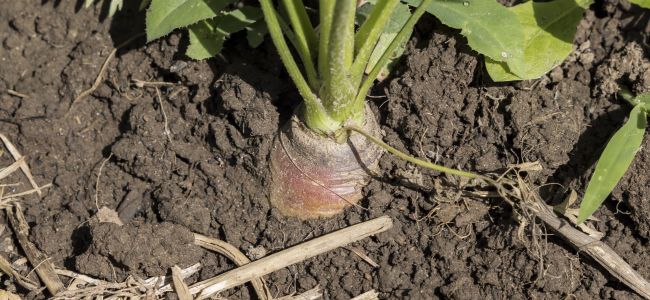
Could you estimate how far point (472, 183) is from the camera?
1.95 meters

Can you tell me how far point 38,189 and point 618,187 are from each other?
1506 mm

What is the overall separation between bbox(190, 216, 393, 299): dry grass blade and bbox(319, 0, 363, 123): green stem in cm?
28

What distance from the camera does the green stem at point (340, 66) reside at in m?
1.59

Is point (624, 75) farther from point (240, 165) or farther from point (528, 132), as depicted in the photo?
point (240, 165)

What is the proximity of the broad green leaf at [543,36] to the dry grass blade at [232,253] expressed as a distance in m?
0.77

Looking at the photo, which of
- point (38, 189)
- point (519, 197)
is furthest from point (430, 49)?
point (38, 189)

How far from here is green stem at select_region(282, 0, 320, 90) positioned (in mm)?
1811

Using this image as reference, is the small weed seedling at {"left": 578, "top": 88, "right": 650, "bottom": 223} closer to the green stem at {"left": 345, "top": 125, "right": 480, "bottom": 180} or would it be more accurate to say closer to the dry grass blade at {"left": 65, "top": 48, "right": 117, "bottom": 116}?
the green stem at {"left": 345, "top": 125, "right": 480, "bottom": 180}

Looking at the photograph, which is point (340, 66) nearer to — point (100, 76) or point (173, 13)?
point (173, 13)

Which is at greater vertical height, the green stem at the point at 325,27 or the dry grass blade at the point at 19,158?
the green stem at the point at 325,27

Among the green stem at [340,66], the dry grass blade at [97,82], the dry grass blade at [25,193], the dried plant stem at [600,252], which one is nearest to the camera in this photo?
the green stem at [340,66]

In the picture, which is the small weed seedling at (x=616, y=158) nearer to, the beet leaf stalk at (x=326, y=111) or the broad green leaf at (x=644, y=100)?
the broad green leaf at (x=644, y=100)

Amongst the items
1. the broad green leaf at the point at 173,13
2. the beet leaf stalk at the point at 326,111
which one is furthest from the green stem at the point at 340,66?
the broad green leaf at the point at 173,13

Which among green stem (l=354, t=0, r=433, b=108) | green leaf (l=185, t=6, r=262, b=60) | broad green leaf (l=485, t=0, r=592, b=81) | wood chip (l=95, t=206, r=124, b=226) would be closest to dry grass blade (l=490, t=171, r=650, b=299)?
broad green leaf (l=485, t=0, r=592, b=81)
